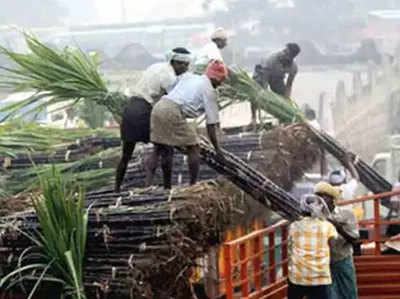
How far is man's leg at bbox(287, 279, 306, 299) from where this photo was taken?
7.05 metres

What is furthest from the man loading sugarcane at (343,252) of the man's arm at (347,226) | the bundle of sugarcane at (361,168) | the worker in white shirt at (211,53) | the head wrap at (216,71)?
the bundle of sugarcane at (361,168)

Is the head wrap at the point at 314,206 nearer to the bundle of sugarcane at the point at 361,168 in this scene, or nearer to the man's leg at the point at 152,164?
the man's leg at the point at 152,164

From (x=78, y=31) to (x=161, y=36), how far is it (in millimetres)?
3428

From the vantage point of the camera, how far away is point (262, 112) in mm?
10500

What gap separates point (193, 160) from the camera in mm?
7441

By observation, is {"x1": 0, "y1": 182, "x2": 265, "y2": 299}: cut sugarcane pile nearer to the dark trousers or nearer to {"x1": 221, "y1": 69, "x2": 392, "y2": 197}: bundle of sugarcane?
the dark trousers

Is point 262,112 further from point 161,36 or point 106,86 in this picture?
point 161,36

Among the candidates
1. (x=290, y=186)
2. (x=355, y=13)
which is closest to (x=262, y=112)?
(x=290, y=186)

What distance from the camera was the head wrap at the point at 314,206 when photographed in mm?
6926

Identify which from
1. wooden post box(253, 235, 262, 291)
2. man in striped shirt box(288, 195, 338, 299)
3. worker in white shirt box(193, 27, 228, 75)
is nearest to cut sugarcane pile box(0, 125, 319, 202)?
worker in white shirt box(193, 27, 228, 75)

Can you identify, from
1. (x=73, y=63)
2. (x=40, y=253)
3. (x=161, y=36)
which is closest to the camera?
(x=40, y=253)

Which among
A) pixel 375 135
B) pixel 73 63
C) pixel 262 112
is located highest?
pixel 73 63

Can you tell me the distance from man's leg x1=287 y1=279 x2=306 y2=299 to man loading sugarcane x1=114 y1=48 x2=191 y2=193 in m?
1.58

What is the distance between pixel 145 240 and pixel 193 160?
4.20ft
